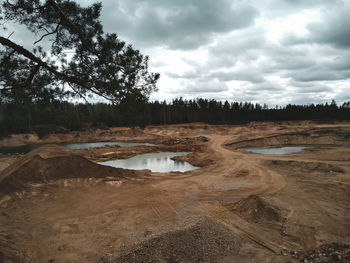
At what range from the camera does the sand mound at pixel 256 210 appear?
21.6ft

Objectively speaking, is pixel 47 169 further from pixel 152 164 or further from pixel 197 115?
pixel 197 115

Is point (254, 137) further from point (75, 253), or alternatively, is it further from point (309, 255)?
point (75, 253)

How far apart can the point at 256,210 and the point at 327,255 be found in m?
2.75

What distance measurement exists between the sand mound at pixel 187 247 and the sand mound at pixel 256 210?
160 centimetres

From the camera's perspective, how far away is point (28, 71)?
5.39 metres

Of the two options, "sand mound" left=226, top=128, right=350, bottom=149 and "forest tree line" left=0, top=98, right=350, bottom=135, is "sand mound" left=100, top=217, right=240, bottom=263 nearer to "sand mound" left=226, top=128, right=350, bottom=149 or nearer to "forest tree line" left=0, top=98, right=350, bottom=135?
"sand mound" left=226, top=128, right=350, bottom=149

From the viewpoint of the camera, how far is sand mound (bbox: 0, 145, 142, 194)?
849 centimetres

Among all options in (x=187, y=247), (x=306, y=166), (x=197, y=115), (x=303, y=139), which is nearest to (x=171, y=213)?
(x=187, y=247)

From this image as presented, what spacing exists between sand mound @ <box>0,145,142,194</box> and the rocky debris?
365 inches

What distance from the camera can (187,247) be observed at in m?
4.89

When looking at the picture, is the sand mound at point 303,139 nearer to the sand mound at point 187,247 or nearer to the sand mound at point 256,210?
the sand mound at point 256,210

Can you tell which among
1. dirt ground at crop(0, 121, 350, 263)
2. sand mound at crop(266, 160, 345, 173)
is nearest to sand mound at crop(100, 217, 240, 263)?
dirt ground at crop(0, 121, 350, 263)

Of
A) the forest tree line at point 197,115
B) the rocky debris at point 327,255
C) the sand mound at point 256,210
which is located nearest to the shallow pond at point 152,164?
the sand mound at point 256,210

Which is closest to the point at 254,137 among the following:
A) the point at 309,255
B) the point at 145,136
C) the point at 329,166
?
the point at 329,166
